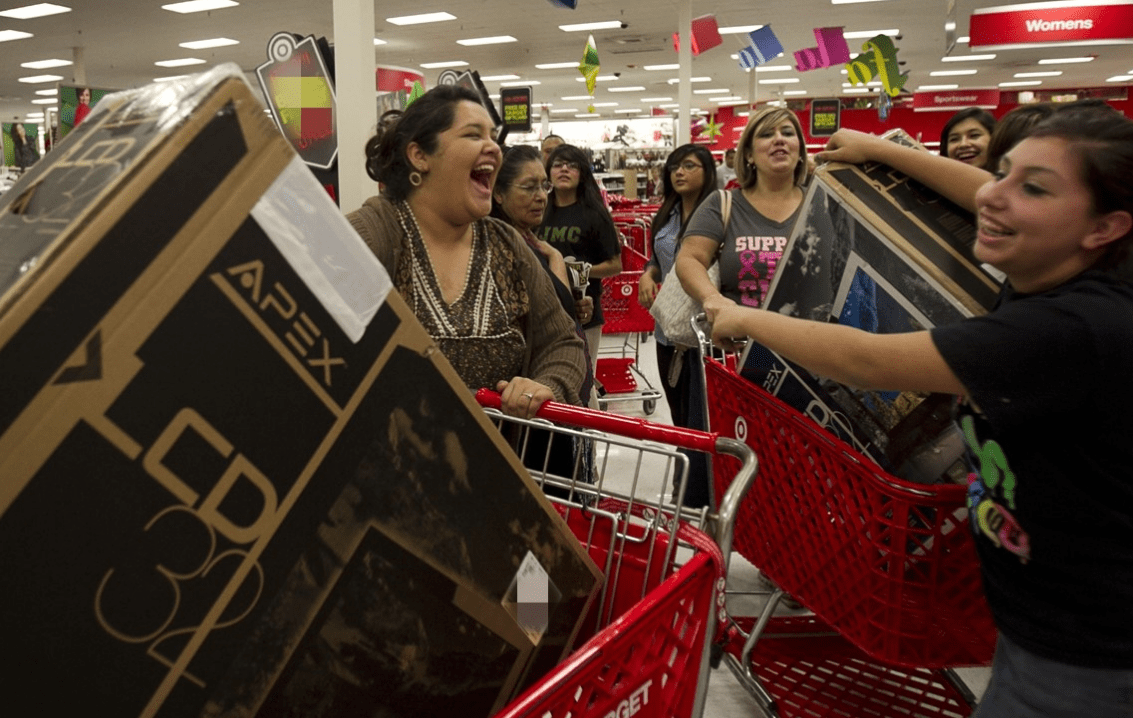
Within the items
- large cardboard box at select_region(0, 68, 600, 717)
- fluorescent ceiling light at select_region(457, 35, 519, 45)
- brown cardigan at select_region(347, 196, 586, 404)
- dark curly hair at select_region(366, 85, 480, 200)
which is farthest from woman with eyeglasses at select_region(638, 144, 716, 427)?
fluorescent ceiling light at select_region(457, 35, 519, 45)

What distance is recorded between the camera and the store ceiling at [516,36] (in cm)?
1348

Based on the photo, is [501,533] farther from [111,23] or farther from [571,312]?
[111,23]

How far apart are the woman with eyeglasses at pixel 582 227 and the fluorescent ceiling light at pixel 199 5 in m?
10.1

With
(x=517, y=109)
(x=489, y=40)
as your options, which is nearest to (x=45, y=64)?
(x=489, y=40)

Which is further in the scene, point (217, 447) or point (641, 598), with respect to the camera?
point (641, 598)

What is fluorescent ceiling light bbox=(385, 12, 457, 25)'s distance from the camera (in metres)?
14.1

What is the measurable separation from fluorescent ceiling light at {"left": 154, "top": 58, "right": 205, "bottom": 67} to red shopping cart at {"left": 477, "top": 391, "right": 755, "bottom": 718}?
19.8 meters

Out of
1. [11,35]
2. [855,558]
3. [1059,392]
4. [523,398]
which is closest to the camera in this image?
[1059,392]

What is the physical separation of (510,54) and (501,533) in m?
19.1

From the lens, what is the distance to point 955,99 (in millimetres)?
27469

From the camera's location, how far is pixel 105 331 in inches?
24.3

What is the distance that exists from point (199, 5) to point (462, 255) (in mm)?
13100

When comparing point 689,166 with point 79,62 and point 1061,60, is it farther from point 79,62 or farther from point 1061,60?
point 1061,60

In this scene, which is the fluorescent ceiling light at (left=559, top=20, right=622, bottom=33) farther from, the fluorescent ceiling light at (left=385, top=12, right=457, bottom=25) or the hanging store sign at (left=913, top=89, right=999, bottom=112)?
the hanging store sign at (left=913, top=89, right=999, bottom=112)
